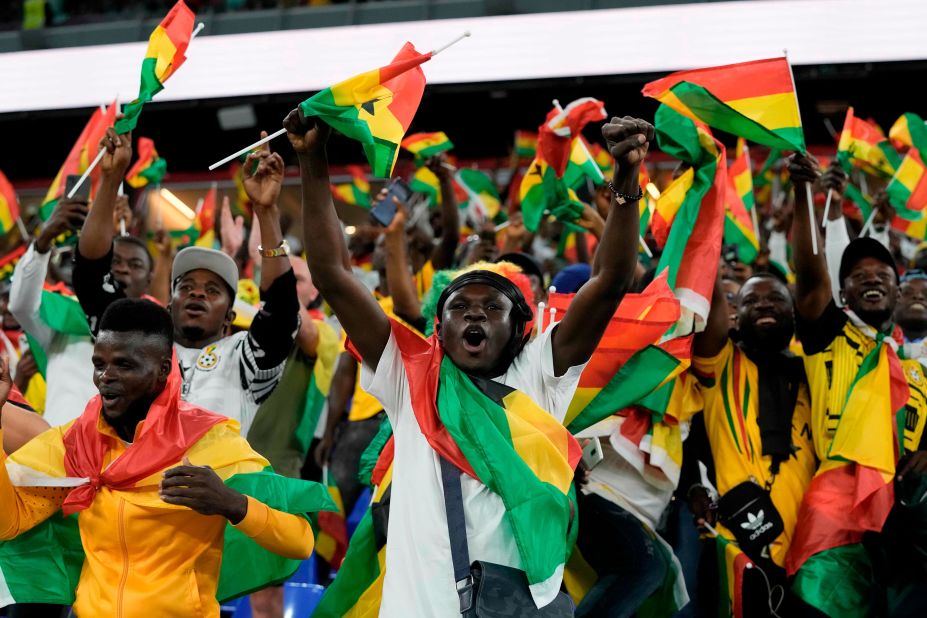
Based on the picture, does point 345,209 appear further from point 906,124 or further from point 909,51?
point 906,124

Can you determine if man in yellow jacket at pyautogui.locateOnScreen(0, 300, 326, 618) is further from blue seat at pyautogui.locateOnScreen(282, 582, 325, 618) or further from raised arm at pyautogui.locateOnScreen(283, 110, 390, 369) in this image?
blue seat at pyautogui.locateOnScreen(282, 582, 325, 618)

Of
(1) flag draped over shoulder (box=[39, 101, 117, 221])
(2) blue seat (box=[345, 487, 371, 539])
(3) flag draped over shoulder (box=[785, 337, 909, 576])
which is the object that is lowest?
(2) blue seat (box=[345, 487, 371, 539])

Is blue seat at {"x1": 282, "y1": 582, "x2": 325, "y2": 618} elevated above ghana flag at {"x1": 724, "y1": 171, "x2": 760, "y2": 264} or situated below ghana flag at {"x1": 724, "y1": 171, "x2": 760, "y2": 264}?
below

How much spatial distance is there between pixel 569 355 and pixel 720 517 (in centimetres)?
152

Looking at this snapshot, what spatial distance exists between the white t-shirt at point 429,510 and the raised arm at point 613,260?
6cm

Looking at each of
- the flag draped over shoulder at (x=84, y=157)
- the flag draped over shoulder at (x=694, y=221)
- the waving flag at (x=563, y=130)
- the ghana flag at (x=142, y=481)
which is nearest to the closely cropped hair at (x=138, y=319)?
the ghana flag at (x=142, y=481)

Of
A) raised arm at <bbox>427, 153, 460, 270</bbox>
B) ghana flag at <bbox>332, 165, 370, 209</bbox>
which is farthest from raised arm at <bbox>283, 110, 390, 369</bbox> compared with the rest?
ghana flag at <bbox>332, 165, 370, 209</bbox>

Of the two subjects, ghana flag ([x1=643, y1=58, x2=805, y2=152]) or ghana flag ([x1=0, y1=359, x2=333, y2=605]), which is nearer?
ghana flag ([x1=0, y1=359, x2=333, y2=605])

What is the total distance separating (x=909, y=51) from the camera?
404 inches

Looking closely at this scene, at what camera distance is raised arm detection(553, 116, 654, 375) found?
2.79 m

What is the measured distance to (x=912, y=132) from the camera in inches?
253

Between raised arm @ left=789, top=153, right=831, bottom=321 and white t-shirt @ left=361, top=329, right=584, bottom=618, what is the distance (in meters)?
1.59

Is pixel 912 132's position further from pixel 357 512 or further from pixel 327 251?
pixel 327 251

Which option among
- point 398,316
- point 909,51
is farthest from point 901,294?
point 909,51
